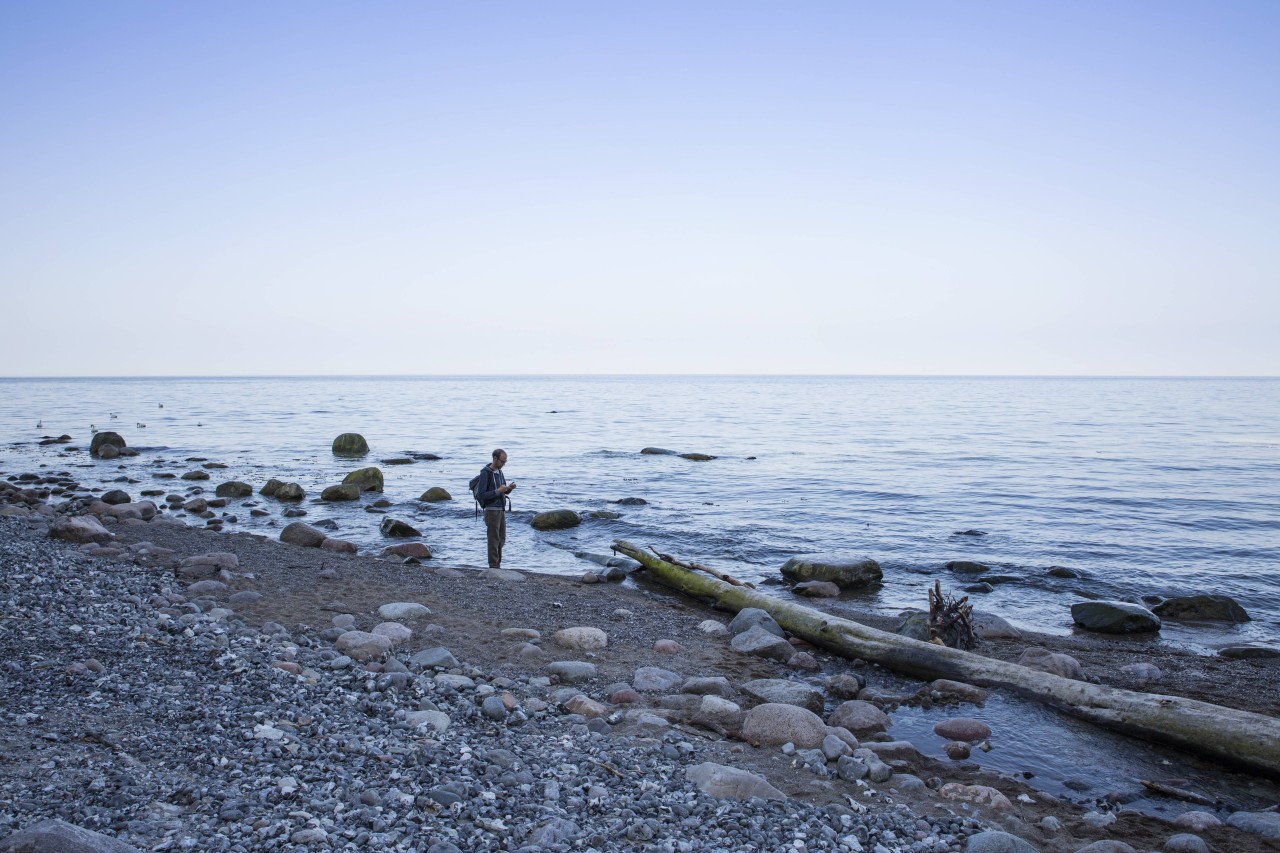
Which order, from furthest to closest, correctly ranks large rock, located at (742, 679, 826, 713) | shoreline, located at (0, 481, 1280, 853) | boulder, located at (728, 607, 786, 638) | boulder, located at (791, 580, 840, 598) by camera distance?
1. boulder, located at (791, 580, 840, 598)
2. boulder, located at (728, 607, 786, 638)
3. large rock, located at (742, 679, 826, 713)
4. shoreline, located at (0, 481, 1280, 853)

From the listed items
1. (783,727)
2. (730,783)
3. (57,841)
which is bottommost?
(783,727)

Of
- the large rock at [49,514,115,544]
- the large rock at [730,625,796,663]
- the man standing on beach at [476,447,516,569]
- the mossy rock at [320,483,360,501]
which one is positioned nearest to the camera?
the large rock at [730,625,796,663]

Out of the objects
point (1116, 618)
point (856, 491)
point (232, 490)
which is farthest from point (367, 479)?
point (1116, 618)

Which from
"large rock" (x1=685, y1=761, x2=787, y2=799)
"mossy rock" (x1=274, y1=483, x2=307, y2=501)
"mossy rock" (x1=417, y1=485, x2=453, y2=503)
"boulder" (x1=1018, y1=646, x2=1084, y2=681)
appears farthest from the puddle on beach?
"mossy rock" (x1=274, y1=483, x2=307, y2=501)

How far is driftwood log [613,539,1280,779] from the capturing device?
7254mm

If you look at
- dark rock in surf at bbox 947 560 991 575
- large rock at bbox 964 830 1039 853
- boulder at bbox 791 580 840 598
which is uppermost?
large rock at bbox 964 830 1039 853

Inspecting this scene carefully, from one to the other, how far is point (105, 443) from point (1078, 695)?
3949cm

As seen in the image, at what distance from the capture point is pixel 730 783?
604 cm

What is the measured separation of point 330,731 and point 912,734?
5685 millimetres

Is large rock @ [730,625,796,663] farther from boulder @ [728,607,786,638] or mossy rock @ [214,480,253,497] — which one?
mossy rock @ [214,480,253,497]

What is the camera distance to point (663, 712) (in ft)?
25.7

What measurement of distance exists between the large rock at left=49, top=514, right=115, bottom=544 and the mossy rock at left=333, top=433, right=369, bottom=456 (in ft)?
69.9

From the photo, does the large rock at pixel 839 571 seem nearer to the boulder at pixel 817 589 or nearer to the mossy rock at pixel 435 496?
the boulder at pixel 817 589

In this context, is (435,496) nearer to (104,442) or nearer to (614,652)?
(614,652)
